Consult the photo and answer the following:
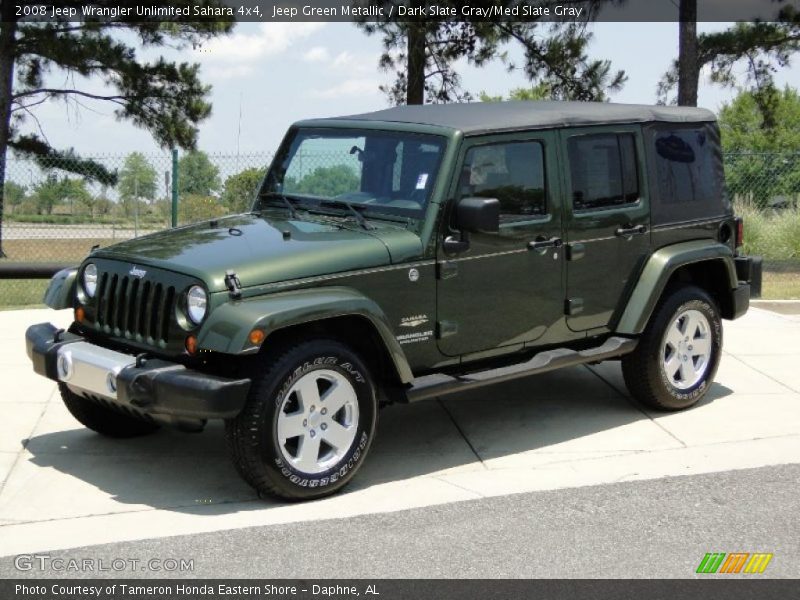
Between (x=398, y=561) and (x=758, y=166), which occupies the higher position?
(x=758, y=166)

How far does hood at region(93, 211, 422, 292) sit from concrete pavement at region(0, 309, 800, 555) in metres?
1.17

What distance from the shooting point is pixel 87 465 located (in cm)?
653

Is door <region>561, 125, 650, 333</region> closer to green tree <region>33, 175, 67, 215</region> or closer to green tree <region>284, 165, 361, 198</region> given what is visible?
green tree <region>284, 165, 361, 198</region>

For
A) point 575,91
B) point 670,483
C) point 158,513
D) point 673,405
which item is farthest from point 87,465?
point 575,91


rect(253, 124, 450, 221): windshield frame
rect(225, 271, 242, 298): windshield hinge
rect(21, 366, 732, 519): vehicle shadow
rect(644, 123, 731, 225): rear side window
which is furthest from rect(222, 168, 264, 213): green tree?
rect(225, 271, 242, 298): windshield hinge

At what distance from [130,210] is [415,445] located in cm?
1012

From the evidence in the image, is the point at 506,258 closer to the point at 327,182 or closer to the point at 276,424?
the point at 327,182

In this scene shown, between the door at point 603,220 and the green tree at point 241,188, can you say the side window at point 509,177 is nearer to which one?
the door at point 603,220

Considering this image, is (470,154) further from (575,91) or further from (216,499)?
(575,91)

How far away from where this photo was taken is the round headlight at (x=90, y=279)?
20.8 feet

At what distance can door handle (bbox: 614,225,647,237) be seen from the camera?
283 inches

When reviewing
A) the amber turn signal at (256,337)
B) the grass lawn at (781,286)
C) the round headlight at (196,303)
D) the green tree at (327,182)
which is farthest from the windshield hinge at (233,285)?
the grass lawn at (781,286)

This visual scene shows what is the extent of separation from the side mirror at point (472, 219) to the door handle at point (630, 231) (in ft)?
3.61
